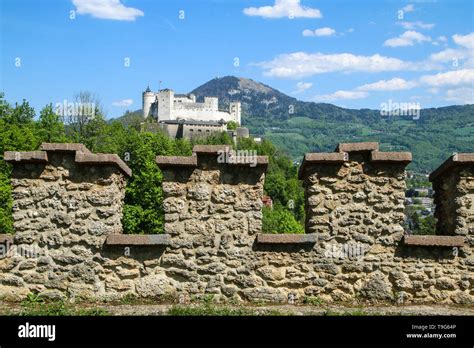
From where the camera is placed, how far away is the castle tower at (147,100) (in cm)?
13484

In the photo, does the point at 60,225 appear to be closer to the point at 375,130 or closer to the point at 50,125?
the point at 50,125

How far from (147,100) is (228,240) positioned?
13239 centimetres

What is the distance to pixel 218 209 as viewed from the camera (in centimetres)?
709

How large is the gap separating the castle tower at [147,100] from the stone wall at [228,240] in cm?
12971

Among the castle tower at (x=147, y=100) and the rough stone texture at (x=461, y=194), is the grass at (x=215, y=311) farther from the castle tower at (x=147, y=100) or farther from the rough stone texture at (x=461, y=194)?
the castle tower at (x=147, y=100)

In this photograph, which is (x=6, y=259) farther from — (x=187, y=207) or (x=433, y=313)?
(x=433, y=313)

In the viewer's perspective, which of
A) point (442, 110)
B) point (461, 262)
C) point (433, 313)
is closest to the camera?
point (433, 313)

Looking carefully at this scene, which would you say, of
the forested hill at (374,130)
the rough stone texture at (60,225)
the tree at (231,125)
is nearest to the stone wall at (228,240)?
the rough stone texture at (60,225)

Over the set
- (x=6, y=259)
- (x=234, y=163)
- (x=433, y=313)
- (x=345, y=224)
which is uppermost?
(x=234, y=163)

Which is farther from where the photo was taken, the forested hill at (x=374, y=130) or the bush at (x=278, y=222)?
the forested hill at (x=374, y=130)

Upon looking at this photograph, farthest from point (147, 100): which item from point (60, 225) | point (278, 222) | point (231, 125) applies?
point (60, 225)

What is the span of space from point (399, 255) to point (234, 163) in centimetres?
272

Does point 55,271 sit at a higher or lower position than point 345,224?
lower

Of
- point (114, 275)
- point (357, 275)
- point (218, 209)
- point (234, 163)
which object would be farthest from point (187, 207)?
point (357, 275)
